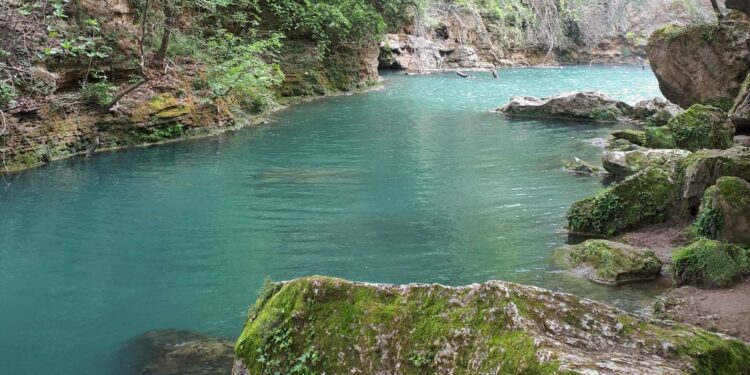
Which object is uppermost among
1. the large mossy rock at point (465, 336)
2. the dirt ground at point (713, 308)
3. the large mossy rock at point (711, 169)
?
the large mossy rock at point (465, 336)

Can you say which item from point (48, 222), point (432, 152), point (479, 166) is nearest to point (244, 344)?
point (48, 222)

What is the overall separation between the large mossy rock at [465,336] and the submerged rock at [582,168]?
12242 millimetres

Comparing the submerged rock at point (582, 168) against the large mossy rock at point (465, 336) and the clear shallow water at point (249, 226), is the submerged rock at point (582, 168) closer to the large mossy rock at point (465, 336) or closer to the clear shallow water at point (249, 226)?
the clear shallow water at point (249, 226)

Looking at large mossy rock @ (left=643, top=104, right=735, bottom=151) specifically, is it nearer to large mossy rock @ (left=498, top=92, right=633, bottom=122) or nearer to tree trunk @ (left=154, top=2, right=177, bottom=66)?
large mossy rock @ (left=498, top=92, right=633, bottom=122)

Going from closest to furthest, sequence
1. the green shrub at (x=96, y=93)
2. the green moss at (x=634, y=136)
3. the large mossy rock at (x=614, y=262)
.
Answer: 1. the large mossy rock at (x=614, y=262)
2. the green moss at (x=634, y=136)
3. the green shrub at (x=96, y=93)

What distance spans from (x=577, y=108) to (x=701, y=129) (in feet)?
33.2

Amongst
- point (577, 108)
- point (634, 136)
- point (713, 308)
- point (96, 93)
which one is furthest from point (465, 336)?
point (577, 108)

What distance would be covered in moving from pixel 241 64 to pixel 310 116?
353cm

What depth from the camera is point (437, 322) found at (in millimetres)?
4023

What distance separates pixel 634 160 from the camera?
1492cm

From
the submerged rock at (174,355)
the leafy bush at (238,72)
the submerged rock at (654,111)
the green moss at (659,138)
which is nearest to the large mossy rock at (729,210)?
the green moss at (659,138)

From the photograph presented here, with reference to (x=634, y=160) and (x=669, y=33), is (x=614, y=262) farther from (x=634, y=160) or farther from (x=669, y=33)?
(x=669, y=33)

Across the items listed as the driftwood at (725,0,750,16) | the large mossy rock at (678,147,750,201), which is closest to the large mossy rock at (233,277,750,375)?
the driftwood at (725,0,750,16)

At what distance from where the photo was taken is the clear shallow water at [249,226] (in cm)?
846
